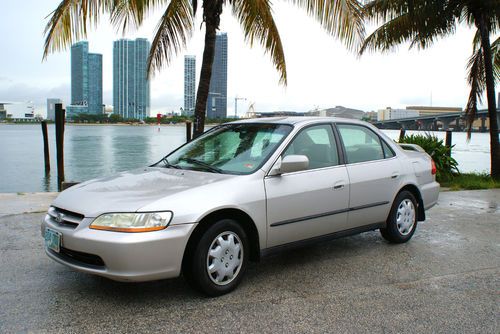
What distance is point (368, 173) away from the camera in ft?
17.3

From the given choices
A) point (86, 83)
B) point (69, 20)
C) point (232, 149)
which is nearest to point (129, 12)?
point (69, 20)

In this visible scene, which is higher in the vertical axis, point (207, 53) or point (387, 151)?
point (207, 53)

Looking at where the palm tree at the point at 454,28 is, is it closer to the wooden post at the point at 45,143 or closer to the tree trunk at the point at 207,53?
the tree trunk at the point at 207,53

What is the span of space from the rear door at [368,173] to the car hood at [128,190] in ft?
5.03

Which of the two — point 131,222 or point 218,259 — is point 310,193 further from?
point 131,222

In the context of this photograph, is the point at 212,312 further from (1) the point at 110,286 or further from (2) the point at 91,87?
(2) the point at 91,87

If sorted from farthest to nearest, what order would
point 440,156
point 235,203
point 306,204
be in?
1. point 440,156
2. point 306,204
3. point 235,203

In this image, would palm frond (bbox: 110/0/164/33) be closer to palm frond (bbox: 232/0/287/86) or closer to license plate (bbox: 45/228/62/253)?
palm frond (bbox: 232/0/287/86)

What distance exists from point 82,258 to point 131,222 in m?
0.52

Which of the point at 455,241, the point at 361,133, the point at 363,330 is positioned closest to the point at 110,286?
the point at 363,330

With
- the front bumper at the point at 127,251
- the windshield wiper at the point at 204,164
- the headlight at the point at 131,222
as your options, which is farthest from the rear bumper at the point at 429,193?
the headlight at the point at 131,222

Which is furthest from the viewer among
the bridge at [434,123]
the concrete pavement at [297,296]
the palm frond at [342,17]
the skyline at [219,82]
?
the bridge at [434,123]

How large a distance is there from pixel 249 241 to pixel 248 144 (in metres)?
1.01

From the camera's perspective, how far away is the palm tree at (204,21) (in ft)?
27.7
